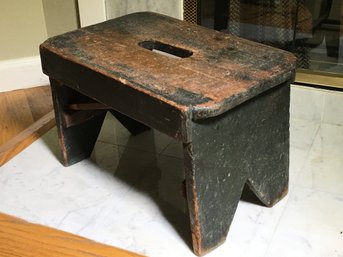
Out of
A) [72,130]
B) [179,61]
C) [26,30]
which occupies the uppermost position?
[179,61]

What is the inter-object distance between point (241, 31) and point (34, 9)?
0.74 m

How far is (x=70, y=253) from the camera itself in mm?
1269

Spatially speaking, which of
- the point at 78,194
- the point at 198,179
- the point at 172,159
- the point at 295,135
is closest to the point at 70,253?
the point at 78,194

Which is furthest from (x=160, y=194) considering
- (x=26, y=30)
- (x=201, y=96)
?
(x=26, y=30)

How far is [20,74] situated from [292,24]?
996 millimetres

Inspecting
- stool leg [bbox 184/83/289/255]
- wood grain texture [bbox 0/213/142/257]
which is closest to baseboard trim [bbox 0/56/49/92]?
wood grain texture [bbox 0/213/142/257]

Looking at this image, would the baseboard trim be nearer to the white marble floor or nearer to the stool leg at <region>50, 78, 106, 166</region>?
the white marble floor

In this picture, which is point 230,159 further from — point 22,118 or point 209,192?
point 22,118

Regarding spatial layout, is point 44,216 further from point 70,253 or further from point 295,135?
point 295,135

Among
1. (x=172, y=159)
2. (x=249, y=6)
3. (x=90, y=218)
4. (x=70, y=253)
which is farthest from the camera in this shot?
(x=249, y=6)

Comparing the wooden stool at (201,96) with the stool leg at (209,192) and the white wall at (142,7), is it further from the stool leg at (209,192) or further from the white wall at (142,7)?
the white wall at (142,7)

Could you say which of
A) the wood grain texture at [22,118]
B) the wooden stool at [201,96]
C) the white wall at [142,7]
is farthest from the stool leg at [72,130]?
the white wall at [142,7]

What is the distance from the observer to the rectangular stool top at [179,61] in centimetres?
113

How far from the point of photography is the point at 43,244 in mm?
1300
